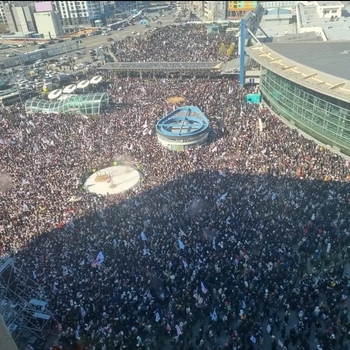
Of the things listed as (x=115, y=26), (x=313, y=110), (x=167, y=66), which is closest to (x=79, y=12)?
(x=115, y=26)

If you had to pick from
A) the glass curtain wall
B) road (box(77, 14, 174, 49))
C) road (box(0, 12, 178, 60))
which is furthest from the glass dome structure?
road (box(77, 14, 174, 49))

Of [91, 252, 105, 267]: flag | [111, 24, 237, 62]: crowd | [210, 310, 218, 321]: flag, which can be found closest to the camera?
[210, 310, 218, 321]: flag

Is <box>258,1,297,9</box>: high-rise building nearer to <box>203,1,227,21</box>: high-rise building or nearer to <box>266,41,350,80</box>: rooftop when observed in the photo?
<box>203,1,227,21</box>: high-rise building

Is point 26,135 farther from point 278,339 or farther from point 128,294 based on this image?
point 278,339

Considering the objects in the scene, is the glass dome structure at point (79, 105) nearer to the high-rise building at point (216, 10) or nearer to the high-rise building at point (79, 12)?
the high-rise building at point (216, 10)

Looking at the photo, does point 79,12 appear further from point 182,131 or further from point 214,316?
point 214,316

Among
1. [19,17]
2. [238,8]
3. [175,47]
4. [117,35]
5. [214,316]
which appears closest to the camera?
[214,316]
